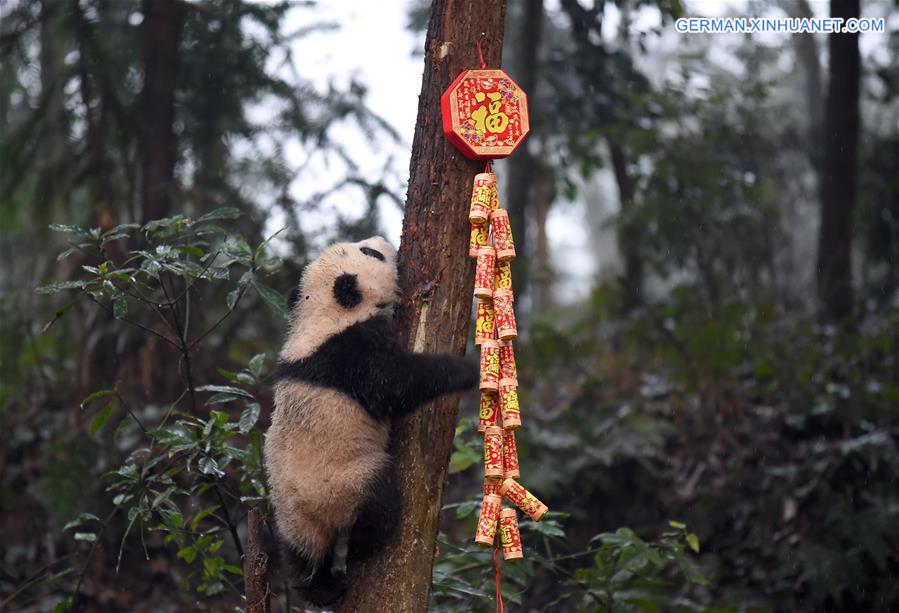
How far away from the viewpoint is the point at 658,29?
22.4 ft

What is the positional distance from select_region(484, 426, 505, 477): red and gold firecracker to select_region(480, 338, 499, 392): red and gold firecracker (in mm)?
160

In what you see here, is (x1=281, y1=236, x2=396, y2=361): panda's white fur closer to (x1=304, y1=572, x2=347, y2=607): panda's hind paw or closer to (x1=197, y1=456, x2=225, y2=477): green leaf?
(x1=197, y1=456, x2=225, y2=477): green leaf

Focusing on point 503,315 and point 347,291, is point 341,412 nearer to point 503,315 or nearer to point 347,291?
point 347,291

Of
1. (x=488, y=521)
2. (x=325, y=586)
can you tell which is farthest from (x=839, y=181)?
(x=325, y=586)

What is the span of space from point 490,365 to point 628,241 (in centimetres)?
617

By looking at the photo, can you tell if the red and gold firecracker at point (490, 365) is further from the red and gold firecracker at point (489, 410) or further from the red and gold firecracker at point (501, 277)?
the red and gold firecracker at point (501, 277)

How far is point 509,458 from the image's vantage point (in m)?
3.51

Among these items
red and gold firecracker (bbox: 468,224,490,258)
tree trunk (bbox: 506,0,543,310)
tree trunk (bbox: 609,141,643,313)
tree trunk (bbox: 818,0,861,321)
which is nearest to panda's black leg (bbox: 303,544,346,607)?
red and gold firecracker (bbox: 468,224,490,258)

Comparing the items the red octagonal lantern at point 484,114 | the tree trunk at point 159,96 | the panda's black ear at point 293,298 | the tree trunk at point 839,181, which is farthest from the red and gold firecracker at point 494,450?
the tree trunk at point 839,181

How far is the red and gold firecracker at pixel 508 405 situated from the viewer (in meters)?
3.41

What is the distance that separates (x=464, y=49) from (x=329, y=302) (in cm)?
120

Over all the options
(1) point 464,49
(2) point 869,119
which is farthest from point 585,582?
(2) point 869,119

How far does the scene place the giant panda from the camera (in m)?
3.47

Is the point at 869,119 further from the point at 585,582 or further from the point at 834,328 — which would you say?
the point at 585,582
